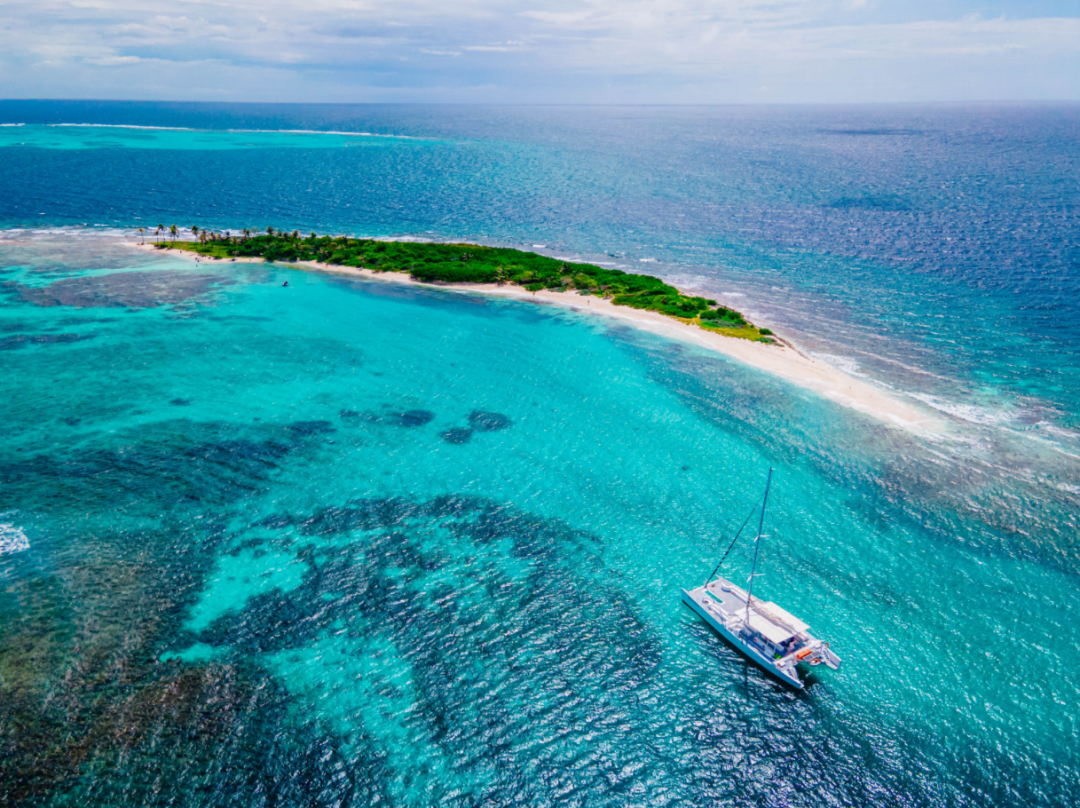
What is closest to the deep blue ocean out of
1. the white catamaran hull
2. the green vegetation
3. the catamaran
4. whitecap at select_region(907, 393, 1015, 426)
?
whitecap at select_region(907, 393, 1015, 426)

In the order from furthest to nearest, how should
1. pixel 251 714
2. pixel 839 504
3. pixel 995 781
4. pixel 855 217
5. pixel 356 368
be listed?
1. pixel 855 217
2. pixel 356 368
3. pixel 839 504
4. pixel 251 714
5. pixel 995 781

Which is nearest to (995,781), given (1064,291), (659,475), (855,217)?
(659,475)

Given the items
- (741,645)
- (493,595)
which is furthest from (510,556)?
(741,645)

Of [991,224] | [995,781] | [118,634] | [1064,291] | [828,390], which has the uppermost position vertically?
[991,224]

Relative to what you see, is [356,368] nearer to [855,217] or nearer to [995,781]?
[995,781]

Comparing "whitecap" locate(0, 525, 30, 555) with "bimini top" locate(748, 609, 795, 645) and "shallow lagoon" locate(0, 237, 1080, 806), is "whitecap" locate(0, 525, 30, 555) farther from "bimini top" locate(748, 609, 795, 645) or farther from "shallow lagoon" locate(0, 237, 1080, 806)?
"bimini top" locate(748, 609, 795, 645)

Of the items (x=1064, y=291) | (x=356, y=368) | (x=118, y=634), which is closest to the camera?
(x=118, y=634)

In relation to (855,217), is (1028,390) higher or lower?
lower

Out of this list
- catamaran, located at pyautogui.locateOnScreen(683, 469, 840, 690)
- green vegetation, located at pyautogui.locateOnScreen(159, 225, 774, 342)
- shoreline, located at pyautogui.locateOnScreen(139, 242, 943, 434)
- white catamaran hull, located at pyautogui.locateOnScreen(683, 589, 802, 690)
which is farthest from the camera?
green vegetation, located at pyautogui.locateOnScreen(159, 225, 774, 342)
